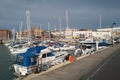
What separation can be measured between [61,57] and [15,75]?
304 inches

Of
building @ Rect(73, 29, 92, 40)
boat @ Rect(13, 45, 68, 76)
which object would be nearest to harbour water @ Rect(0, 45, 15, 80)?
boat @ Rect(13, 45, 68, 76)

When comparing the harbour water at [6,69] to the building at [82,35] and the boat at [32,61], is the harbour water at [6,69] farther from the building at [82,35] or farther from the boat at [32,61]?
the building at [82,35]

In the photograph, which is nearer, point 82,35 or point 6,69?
point 6,69

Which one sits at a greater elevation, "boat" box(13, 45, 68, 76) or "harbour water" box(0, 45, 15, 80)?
"boat" box(13, 45, 68, 76)

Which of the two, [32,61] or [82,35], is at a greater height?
[82,35]

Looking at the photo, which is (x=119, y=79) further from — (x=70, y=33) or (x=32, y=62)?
(x=70, y=33)

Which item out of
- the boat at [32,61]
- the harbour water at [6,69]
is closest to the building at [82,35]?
the harbour water at [6,69]

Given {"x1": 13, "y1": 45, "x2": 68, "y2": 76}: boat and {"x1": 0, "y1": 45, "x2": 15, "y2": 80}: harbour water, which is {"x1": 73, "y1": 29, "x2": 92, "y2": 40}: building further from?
{"x1": 13, "y1": 45, "x2": 68, "y2": 76}: boat

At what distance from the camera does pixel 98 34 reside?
138000 millimetres

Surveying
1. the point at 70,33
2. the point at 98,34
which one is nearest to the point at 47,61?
the point at 70,33

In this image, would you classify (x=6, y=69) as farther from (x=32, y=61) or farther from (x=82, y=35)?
(x=82, y=35)

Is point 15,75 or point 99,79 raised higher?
point 99,79

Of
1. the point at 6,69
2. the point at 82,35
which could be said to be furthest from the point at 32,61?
the point at 82,35

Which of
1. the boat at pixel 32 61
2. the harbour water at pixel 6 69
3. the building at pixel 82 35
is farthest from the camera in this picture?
the building at pixel 82 35
